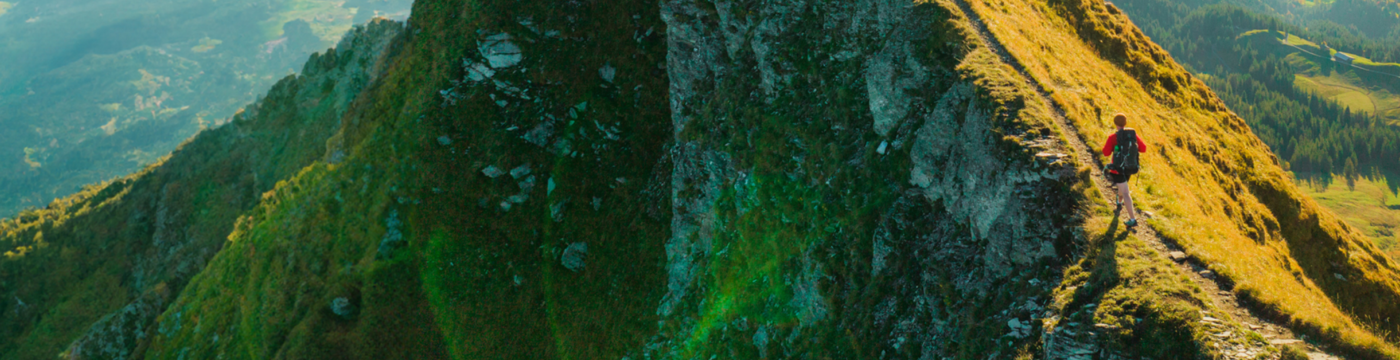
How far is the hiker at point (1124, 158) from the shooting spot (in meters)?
16.0

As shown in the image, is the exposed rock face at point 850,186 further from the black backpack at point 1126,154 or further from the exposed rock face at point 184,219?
the exposed rock face at point 184,219

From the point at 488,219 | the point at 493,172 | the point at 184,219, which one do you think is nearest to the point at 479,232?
the point at 488,219

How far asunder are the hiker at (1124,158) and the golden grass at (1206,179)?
102cm

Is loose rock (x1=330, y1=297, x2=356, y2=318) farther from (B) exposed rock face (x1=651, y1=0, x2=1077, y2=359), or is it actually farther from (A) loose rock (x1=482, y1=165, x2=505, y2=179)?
(B) exposed rock face (x1=651, y1=0, x2=1077, y2=359)

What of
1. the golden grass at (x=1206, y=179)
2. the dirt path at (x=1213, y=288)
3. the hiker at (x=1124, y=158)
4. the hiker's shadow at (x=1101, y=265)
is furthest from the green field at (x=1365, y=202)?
the hiker's shadow at (x=1101, y=265)

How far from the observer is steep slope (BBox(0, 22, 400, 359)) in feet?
224

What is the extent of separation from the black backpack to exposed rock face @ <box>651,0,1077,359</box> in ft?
4.12

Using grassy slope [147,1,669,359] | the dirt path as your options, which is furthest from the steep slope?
the dirt path

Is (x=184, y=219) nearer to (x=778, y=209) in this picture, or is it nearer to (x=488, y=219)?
(x=488, y=219)

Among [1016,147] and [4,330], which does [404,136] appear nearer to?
[1016,147]

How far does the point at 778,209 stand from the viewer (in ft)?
89.7

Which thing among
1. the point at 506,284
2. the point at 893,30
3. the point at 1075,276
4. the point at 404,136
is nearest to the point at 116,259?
the point at 404,136

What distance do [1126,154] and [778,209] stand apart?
14.1m

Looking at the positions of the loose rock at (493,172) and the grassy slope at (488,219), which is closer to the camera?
the grassy slope at (488,219)
